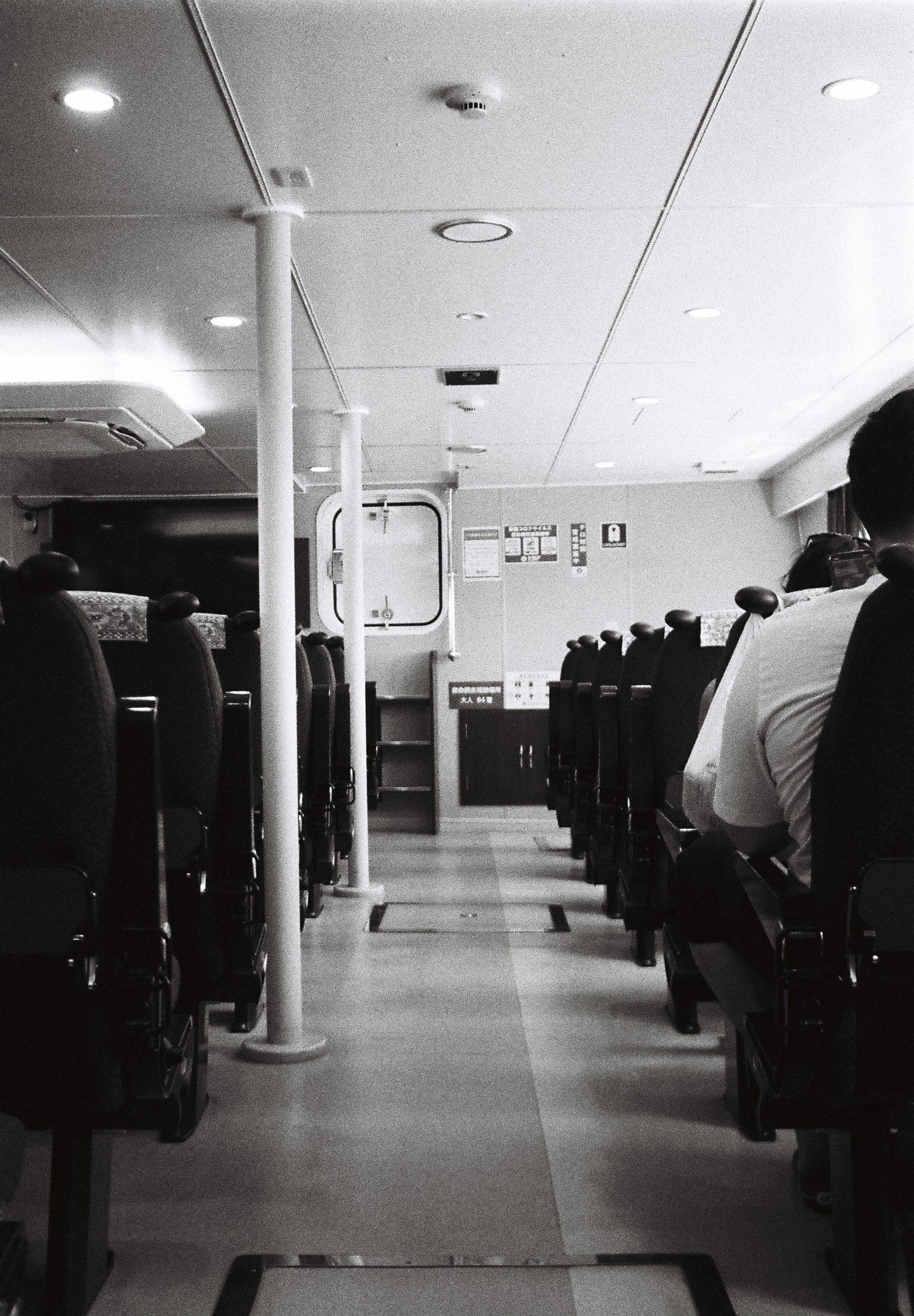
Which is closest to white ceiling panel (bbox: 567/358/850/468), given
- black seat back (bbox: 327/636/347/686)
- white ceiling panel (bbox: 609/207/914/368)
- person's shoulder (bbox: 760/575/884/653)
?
white ceiling panel (bbox: 609/207/914/368)

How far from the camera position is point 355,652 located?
6.38 m

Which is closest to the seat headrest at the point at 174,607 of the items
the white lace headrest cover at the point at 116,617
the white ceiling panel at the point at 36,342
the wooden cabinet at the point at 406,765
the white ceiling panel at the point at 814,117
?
the white lace headrest cover at the point at 116,617

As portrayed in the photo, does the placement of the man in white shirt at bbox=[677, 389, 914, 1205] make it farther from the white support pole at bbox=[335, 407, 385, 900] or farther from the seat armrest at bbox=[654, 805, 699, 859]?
the white support pole at bbox=[335, 407, 385, 900]

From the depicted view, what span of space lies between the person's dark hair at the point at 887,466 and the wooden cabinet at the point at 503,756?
753cm

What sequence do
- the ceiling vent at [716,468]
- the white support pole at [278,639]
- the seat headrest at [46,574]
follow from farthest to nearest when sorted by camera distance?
the ceiling vent at [716,468], the white support pole at [278,639], the seat headrest at [46,574]

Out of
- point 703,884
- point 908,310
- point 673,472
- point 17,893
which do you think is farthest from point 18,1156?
point 673,472

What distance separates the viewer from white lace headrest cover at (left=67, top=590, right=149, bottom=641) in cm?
243

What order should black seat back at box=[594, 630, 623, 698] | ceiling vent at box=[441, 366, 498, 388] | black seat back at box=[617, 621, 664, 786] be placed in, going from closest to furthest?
1. black seat back at box=[617, 621, 664, 786]
2. black seat back at box=[594, 630, 623, 698]
3. ceiling vent at box=[441, 366, 498, 388]

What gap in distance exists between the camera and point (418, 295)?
4.78m

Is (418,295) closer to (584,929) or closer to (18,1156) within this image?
(584,929)

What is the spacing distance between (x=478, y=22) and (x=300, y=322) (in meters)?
2.49

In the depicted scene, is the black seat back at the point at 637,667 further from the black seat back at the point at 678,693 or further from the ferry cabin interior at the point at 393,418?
the ferry cabin interior at the point at 393,418

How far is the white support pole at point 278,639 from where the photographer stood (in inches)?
149

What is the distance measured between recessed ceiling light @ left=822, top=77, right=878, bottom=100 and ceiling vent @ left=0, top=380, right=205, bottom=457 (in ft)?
12.6
